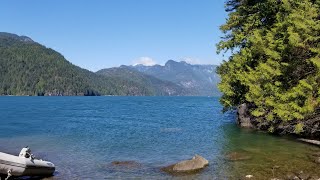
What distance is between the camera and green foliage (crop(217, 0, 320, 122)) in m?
33.6

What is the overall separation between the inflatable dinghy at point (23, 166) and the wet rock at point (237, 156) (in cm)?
1483

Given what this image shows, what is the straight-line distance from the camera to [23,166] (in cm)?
2441

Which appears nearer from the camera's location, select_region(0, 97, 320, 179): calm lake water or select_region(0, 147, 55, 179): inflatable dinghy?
select_region(0, 147, 55, 179): inflatable dinghy

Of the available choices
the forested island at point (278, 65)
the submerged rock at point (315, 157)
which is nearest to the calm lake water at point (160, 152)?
the submerged rock at point (315, 157)

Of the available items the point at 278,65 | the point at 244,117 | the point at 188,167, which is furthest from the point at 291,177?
the point at 244,117

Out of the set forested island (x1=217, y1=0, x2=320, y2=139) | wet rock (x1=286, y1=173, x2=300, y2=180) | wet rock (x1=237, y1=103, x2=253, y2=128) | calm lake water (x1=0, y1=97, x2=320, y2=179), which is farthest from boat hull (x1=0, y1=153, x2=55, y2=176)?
wet rock (x1=237, y1=103, x2=253, y2=128)

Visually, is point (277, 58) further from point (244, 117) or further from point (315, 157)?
point (244, 117)

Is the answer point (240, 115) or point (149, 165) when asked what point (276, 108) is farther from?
point (240, 115)

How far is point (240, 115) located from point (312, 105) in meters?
25.8

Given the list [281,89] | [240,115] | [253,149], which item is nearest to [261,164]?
[253,149]

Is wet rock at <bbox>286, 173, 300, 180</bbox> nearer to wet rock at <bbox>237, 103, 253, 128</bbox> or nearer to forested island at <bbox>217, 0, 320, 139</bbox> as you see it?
forested island at <bbox>217, 0, 320, 139</bbox>

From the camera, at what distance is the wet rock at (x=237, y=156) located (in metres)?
31.5

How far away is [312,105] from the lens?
32.1 metres

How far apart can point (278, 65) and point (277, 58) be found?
838 mm
